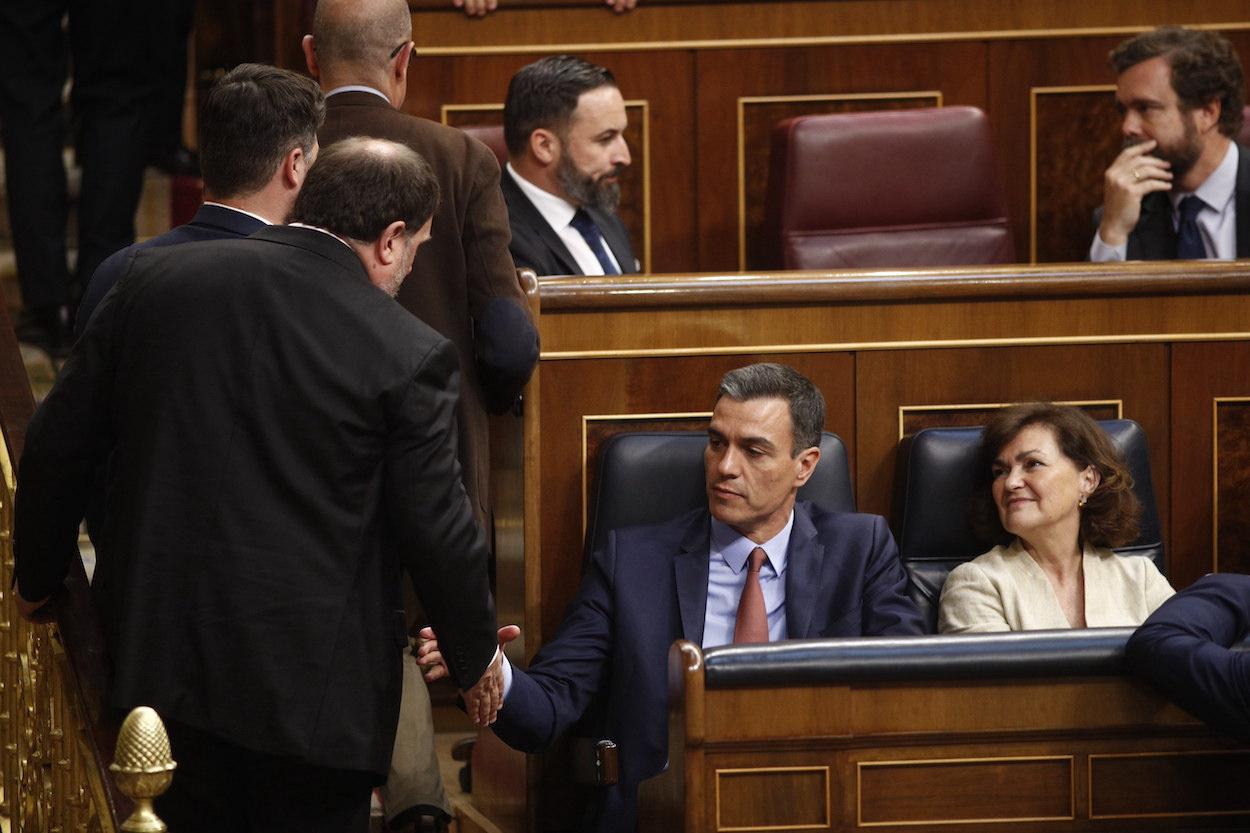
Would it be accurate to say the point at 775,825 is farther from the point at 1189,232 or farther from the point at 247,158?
the point at 1189,232

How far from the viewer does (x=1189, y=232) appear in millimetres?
3293

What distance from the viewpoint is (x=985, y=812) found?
2.15m

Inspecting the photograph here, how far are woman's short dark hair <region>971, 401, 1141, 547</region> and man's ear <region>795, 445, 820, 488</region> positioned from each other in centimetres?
27

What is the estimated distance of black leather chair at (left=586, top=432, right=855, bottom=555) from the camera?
8.48 ft

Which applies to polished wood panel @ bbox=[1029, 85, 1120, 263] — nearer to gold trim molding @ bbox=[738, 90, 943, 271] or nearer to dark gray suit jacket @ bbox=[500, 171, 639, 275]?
gold trim molding @ bbox=[738, 90, 943, 271]

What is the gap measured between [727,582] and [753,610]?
0.21ft

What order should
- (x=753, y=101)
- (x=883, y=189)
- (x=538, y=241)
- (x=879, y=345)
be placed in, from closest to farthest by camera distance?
(x=879, y=345), (x=538, y=241), (x=883, y=189), (x=753, y=101)

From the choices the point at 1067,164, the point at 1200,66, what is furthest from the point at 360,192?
the point at 1067,164

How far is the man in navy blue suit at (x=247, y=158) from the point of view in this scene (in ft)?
6.67

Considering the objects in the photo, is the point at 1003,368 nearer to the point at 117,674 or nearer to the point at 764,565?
the point at 764,565

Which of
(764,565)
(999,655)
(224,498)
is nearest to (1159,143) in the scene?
(764,565)

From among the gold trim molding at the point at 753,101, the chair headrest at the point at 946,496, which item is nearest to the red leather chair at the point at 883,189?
the gold trim molding at the point at 753,101

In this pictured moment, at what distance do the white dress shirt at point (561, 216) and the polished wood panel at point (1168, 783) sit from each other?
51.9 inches

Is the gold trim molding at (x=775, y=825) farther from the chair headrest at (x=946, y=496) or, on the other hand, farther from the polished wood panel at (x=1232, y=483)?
the polished wood panel at (x=1232, y=483)
